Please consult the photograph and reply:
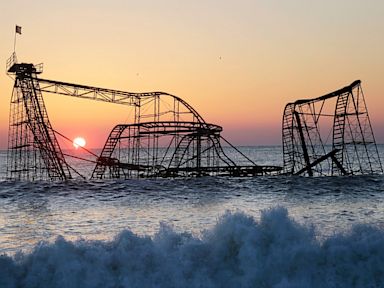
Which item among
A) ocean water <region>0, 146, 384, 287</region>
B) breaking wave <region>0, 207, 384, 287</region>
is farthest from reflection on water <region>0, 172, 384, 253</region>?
breaking wave <region>0, 207, 384, 287</region>

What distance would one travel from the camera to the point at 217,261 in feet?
31.0

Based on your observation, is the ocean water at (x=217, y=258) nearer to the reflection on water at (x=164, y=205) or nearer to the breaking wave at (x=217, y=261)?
the breaking wave at (x=217, y=261)

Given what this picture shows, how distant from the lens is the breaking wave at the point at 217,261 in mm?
8898

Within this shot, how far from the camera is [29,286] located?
877cm

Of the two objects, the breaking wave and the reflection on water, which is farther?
the reflection on water

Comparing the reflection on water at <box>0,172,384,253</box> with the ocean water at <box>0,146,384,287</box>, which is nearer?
the ocean water at <box>0,146,384,287</box>

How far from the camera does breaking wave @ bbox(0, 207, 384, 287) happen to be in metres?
8.90

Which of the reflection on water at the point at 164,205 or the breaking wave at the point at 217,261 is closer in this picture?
the breaking wave at the point at 217,261

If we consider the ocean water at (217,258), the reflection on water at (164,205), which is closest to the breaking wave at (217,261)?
the ocean water at (217,258)

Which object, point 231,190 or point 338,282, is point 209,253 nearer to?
point 338,282

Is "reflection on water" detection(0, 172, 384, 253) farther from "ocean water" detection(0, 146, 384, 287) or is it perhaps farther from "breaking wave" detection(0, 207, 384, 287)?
"breaking wave" detection(0, 207, 384, 287)

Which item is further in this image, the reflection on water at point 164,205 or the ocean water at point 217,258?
the reflection on water at point 164,205

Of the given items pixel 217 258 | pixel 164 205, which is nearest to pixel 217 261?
pixel 217 258

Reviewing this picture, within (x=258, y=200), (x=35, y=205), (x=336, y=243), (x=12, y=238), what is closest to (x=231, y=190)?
(x=258, y=200)
